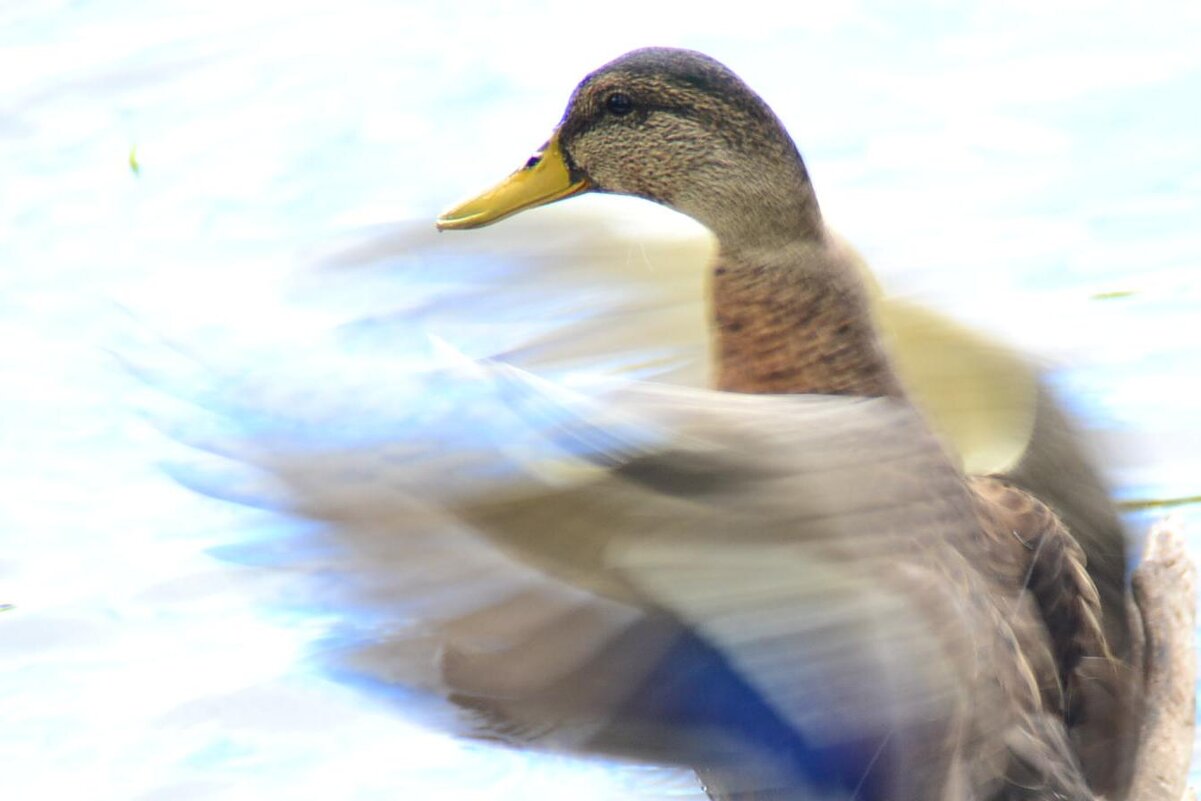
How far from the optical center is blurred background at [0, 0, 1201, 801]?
345cm

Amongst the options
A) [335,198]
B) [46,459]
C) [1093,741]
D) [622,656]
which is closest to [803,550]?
[622,656]

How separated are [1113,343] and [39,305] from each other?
255 centimetres

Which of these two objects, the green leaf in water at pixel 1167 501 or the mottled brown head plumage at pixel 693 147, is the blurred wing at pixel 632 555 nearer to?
the mottled brown head plumage at pixel 693 147

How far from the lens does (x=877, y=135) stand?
5.48 metres

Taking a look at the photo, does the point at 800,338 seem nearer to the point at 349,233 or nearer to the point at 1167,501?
the point at 1167,501

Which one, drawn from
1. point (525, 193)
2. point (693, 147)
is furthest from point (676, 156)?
point (525, 193)

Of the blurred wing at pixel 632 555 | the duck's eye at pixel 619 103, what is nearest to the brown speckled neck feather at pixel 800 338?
the blurred wing at pixel 632 555

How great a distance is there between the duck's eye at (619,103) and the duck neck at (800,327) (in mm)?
330

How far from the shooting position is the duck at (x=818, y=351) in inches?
106

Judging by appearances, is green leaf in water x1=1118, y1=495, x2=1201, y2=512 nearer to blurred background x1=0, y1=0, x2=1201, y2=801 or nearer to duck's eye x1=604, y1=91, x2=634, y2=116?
blurred background x1=0, y1=0, x2=1201, y2=801

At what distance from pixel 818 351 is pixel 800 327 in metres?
0.05

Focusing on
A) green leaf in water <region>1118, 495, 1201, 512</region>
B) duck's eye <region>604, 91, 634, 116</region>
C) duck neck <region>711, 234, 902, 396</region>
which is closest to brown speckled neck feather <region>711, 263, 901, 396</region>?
duck neck <region>711, 234, 902, 396</region>

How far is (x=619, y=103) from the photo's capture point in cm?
311

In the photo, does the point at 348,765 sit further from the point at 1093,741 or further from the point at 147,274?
the point at 147,274
